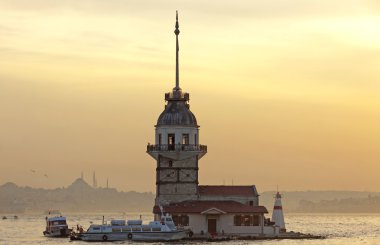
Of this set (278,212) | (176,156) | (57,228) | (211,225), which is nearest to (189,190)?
(176,156)

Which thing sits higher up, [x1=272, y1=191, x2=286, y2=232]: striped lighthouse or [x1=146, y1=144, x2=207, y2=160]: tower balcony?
[x1=146, y1=144, x2=207, y2=160]: tower balcony

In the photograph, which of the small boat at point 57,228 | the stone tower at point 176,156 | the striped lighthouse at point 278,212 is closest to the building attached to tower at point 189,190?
the stone tower at point 176,156

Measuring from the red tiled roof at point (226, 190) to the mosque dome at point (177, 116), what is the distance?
7.11 m

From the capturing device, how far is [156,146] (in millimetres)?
124375

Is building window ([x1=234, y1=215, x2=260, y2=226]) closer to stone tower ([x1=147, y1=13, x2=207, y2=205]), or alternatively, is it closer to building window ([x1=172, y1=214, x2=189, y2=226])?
building window ([x1=172, y1=214, x2=189, y2=226])

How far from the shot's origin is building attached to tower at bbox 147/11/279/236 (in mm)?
119750

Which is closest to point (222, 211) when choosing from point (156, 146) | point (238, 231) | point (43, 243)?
point (238, 231)

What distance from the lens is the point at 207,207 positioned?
393 ft

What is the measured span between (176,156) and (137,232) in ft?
32.9

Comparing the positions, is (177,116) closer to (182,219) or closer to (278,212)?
(182,219)

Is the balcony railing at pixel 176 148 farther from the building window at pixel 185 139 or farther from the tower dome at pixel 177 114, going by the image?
the tower dome at pixel 177 114

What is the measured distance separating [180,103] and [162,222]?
14699mm

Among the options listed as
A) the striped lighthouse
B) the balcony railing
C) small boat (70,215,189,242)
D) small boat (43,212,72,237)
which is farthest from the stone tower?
small boat (43,212,72,237)

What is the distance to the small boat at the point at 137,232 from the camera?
116 meters
